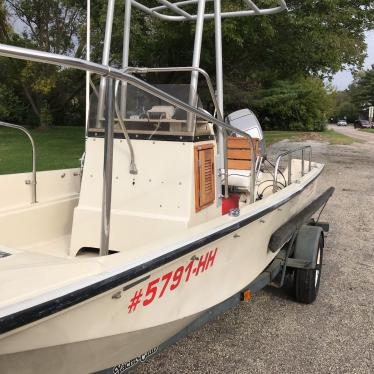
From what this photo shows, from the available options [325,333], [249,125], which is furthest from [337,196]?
[325,333]

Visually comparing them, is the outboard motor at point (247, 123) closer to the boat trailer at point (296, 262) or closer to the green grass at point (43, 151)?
the boat trailer at point (296, 262)

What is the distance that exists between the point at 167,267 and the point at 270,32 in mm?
10026

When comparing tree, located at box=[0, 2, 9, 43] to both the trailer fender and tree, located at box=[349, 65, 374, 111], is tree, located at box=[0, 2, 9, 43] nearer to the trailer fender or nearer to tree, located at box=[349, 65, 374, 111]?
the trailer fender

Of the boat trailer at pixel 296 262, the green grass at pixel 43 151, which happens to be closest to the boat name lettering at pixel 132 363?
the boat trailer at pixel 296 262

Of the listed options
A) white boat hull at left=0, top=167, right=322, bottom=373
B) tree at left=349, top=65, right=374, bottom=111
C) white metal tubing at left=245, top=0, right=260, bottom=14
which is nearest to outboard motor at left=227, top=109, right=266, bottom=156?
white metal tubing at left=245, top=0, right=260, bottom=14

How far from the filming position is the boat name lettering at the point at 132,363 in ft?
7.23

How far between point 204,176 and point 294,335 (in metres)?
1.34

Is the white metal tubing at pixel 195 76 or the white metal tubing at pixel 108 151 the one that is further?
the white metal tubing at pixel 195 76

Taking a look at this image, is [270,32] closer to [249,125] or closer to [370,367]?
[249,125]

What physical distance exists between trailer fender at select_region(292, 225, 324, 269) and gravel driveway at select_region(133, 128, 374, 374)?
1.33 feet

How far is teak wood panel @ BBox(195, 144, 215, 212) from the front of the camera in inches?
124

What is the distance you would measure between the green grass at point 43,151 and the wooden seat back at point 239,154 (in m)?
6.22

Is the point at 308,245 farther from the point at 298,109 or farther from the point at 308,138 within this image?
the point at 298,109

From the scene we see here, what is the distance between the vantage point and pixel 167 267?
82.0 inches
